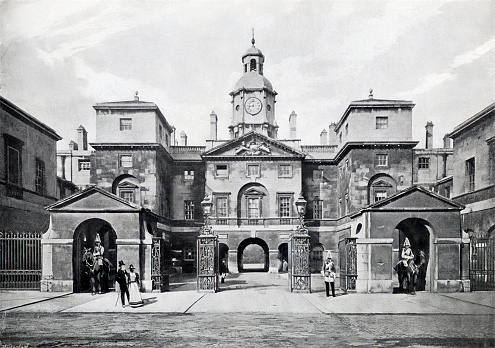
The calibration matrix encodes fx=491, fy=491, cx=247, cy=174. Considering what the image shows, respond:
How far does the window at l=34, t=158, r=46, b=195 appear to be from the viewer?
28.3 meters

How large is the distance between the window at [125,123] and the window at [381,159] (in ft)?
62.7

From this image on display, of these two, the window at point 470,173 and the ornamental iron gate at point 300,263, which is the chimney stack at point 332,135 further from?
the ornamental iron gate at point 300,263

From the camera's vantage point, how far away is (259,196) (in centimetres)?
4222

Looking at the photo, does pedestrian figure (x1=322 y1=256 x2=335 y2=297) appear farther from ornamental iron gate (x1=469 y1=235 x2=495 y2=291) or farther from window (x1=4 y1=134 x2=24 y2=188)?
window (x1=4 y1=134 x2=24 y2=188)

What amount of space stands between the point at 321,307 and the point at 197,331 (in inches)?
238

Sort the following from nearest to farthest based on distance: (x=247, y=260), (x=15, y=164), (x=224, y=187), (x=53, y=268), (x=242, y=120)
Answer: (x=53, y=268) → (x=15, y=164) → (x=224, y=187) → (x=242, y=120) → (x=247, y=260)

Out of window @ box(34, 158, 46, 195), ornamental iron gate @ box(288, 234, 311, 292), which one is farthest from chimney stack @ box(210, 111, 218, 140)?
ornamental iron gate @ box(288, 234, 311, 292)

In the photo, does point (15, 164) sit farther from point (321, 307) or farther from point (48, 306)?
point (321, 307)

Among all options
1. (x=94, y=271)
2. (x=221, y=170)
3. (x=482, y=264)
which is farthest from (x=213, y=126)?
(x=482, y=264)

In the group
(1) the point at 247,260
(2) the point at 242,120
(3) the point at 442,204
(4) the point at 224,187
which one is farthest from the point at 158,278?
(1) the point at 247,260

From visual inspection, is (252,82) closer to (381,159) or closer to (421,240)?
(381,159)

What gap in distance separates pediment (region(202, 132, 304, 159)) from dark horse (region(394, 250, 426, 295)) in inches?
806

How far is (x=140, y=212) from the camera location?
22.3 m

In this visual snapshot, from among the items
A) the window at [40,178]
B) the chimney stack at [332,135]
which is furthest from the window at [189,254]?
the chimney stack at [332,135]
